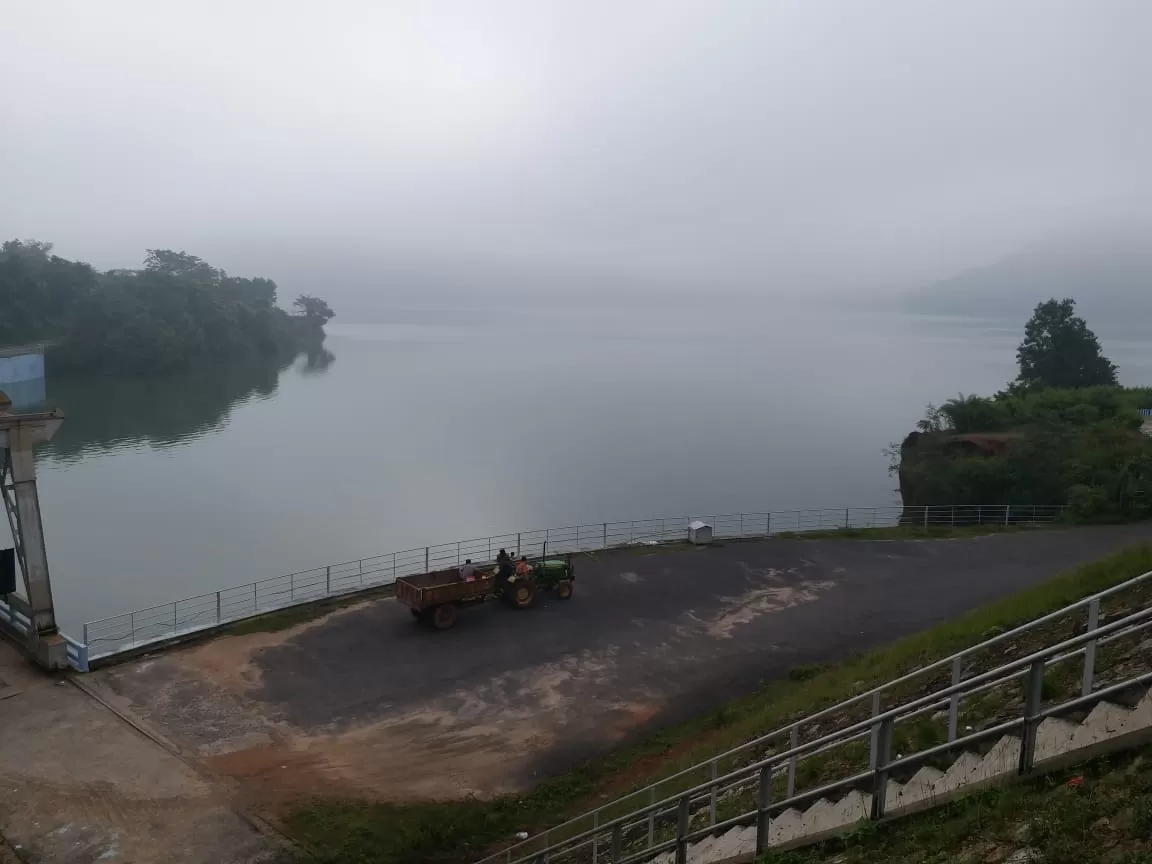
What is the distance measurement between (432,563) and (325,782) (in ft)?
62.0

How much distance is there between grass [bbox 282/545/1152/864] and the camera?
11.1 meters

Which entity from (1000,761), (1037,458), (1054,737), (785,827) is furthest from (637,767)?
(1037,458)

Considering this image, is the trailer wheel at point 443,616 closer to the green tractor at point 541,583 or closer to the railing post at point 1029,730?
the green tractor at point 541,583

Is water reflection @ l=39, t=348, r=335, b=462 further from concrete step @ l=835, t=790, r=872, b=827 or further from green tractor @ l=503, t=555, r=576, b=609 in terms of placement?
concrete step @ l=835, t=790, r=872, b=827

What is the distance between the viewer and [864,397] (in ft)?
292

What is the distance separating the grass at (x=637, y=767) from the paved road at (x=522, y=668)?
480 mm

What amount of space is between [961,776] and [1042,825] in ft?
3.13

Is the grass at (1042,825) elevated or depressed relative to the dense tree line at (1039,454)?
elevated

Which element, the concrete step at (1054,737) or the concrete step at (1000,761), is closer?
the concrete step at (1054,737)

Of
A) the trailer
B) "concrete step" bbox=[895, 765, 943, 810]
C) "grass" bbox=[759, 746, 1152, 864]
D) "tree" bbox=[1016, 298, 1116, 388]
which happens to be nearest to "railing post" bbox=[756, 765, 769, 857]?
"grass" bbox=[759, 746, 1152, 864]

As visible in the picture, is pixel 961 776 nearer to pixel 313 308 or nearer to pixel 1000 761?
pixel 1000 761

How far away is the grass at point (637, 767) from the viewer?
1112cm

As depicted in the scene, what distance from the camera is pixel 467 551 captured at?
108 feet

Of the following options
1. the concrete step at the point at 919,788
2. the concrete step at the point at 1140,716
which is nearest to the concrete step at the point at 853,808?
the concrete step at the point at 919,788
